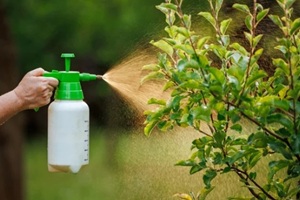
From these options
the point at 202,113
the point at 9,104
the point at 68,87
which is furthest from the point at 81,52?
the point at 202,113

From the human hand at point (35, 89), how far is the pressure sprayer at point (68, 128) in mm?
68

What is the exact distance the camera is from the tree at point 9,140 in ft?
22.1

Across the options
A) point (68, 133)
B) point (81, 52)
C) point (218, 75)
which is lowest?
point (81, 52)

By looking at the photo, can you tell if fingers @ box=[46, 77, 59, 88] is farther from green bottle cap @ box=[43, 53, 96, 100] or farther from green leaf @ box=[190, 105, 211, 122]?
green leaf @ box=[190, 105, 211, 122]

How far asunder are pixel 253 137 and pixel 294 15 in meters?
1.48

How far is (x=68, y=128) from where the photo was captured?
2629 mm

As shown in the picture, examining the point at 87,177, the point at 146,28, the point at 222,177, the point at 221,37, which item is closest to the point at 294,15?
the point at 222,177

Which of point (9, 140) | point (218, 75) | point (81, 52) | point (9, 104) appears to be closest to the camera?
point (218, 75)

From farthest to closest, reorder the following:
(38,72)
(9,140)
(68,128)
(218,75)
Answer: (9,140)
(38,72)
(68,128)
(218,75)

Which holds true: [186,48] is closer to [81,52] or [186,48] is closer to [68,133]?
[68,133]

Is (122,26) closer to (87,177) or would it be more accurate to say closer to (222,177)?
(87,177)

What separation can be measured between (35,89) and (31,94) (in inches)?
1.0

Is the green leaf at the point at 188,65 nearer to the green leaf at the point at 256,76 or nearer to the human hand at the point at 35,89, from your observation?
the green leaf at the point at 256,76

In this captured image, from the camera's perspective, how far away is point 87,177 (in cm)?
873
